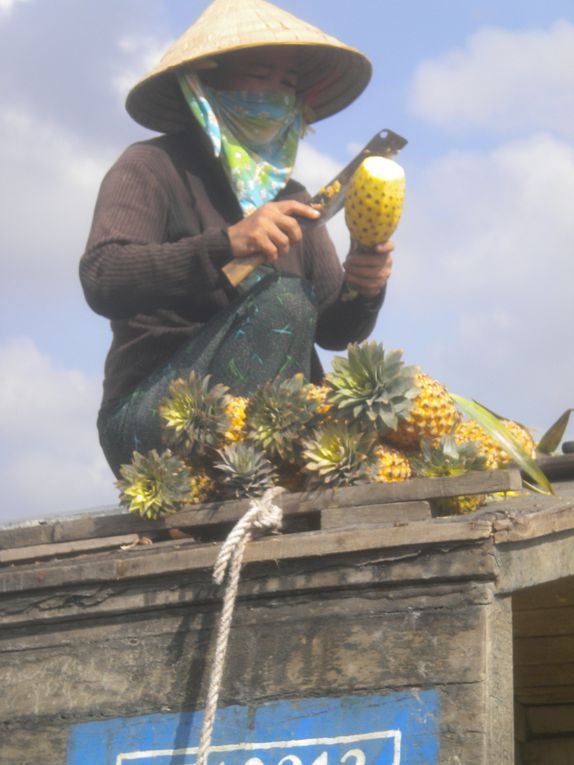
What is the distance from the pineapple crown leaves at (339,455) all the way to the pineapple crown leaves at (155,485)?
329 mm

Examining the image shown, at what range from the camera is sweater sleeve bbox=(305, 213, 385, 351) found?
13.9 feet

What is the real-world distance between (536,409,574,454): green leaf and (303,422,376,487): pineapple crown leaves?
1094 mm

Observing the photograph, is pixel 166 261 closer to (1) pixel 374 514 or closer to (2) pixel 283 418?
(2) pixel 283 418

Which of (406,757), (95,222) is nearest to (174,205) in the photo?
(95,222)

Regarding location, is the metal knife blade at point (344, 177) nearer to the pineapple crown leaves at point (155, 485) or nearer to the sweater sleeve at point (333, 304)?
the sweater sleeve at point (333, 304)

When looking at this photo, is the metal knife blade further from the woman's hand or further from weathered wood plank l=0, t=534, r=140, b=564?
weathered wood plank l=0, t=534, r=140, b=564

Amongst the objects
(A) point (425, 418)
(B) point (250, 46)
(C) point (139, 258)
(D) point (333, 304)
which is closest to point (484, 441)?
(A) point (425, 418)

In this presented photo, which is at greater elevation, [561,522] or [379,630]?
[561,522]

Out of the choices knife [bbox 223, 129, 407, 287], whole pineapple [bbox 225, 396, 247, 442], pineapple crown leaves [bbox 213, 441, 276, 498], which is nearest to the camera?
pineapple crown leaves [bbox 213, 441, 276, 498]

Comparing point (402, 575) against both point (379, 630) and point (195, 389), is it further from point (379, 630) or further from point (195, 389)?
point (195, 389)

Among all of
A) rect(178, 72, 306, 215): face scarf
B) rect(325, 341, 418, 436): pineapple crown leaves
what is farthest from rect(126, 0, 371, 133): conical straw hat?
rect(325, 341, 418, 436): pineapple crown leaves

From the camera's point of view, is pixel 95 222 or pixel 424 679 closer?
pixel 424 679

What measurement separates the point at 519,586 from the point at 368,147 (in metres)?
1.58

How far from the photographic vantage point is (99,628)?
317 centimetres
